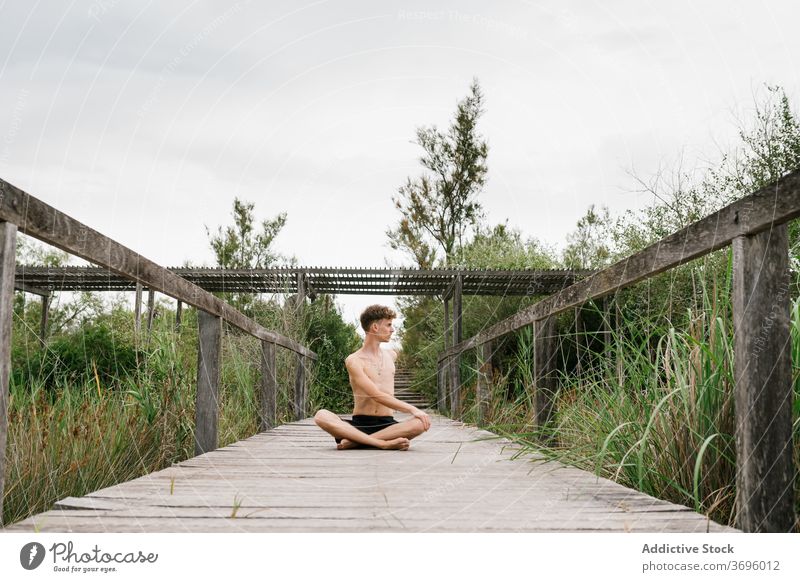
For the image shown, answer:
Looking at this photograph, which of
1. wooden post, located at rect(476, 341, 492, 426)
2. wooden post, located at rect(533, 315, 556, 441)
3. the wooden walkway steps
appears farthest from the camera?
wooden post, located at rect(476, 341, 492, 426)

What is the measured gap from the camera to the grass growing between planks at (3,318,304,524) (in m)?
2.59

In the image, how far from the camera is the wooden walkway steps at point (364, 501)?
1879mm

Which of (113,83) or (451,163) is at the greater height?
(451,163)

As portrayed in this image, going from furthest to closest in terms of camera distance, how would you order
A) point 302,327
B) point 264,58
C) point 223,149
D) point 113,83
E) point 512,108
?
point 302,327
point 512,108
point 264,58
point 223,149
point 113,83

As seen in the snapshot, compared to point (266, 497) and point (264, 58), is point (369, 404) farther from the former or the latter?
point (264, 58)

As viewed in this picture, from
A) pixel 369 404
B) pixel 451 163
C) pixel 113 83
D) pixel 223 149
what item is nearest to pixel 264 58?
pixel 223 149

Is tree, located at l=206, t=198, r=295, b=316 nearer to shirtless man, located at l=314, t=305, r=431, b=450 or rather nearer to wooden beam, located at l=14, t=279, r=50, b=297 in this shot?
wooden beam, located at l=14, t=279, r=50, b=297

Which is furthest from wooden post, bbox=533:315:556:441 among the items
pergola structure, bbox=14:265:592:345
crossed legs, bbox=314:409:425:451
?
pergola structure, bbox=14:265:592:345

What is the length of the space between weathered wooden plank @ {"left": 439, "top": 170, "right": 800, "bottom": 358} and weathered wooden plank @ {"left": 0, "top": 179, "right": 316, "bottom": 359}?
1.89m

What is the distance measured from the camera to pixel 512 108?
21.5 ft

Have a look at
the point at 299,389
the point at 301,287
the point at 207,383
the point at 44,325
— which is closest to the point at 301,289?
the point at 301,287

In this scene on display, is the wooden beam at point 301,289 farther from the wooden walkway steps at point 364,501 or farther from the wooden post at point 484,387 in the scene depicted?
the wooden walkway steps at point 364,501

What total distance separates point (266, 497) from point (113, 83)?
7.75 ft

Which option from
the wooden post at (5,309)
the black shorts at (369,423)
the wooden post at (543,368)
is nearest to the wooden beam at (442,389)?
the black shorts at (369,423)
